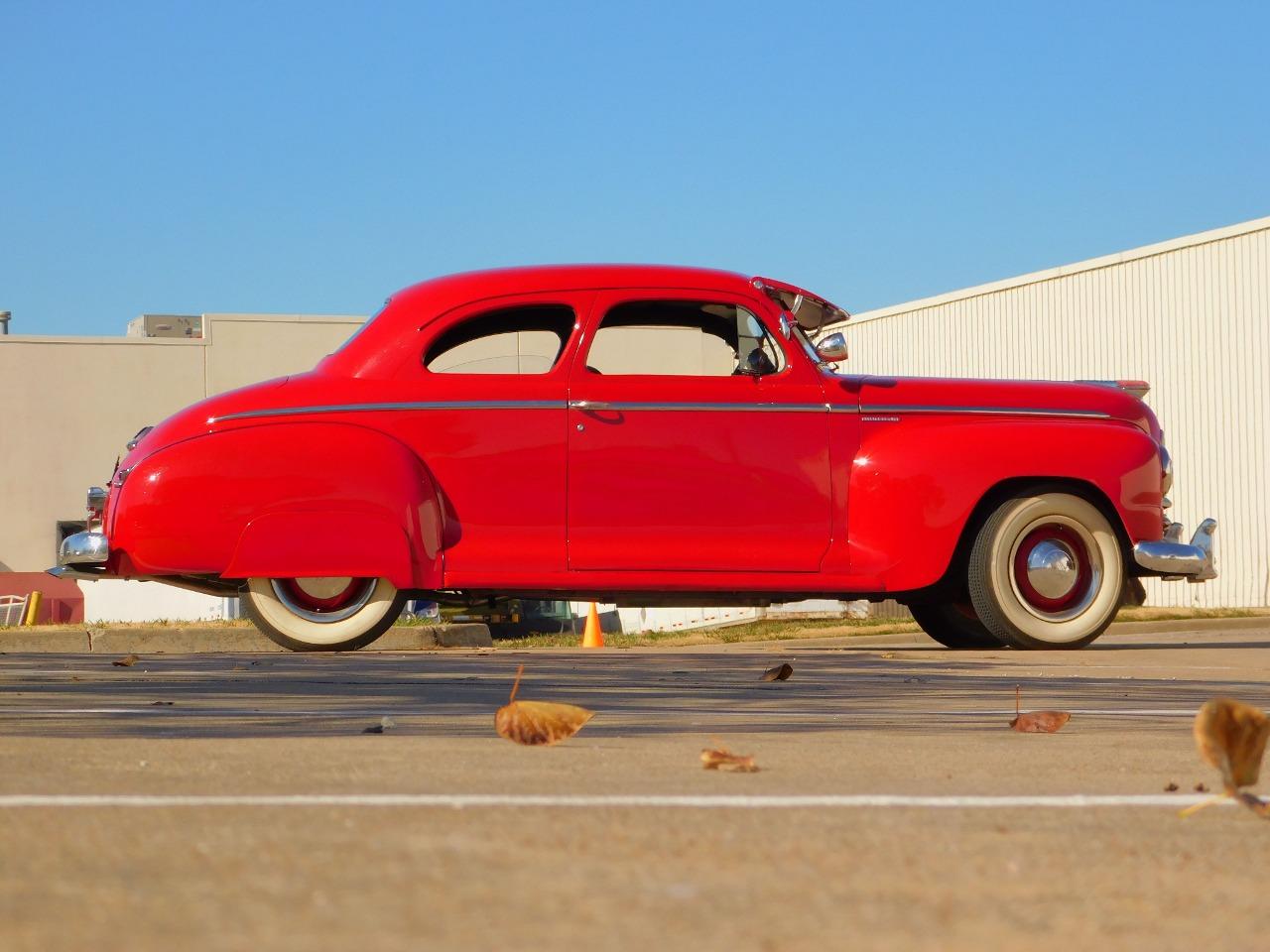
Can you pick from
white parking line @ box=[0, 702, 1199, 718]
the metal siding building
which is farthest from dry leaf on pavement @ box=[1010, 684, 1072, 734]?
the metal siding building

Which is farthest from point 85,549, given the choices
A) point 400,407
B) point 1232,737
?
point 1232,737

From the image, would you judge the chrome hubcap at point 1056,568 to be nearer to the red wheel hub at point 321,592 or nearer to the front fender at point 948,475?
the front fender at point 948,475

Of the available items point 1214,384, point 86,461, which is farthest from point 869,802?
point 86,461

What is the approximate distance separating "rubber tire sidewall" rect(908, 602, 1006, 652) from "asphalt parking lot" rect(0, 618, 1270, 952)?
403cm

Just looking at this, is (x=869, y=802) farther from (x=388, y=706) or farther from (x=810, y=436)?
(x=810, y=436)

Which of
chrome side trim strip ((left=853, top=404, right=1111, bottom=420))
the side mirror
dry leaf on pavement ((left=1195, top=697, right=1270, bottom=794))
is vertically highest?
the side mirror

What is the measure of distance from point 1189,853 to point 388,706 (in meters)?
2.87

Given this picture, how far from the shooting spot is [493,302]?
26.6ft

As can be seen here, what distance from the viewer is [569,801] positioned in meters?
2.94

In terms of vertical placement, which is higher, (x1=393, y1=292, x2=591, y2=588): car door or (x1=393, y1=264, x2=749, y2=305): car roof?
(x1=393, y1=264, x2=749, y2=305): car roof

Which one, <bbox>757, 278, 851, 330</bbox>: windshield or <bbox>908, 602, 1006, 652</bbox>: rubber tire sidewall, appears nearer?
<bbox>757, 278, 851, 330</bbox>: windshield

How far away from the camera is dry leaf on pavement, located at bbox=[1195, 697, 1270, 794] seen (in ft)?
9.36

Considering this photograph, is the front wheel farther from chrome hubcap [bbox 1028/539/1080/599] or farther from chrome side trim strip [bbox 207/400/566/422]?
chrome hubcap [bbox 1028/539/1080/599]

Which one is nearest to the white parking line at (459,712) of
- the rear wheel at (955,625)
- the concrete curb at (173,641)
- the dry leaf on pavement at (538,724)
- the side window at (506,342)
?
the dry leaf on pavement at (538,724)
